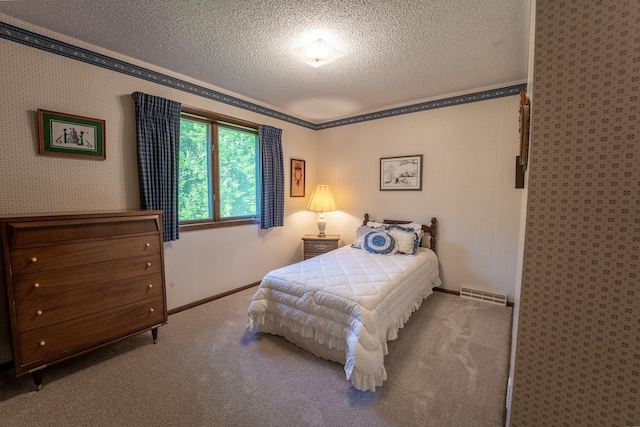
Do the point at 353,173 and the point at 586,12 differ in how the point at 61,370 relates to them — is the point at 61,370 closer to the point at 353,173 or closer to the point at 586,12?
the point at 586,12

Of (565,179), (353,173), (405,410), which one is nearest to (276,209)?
(353,173)

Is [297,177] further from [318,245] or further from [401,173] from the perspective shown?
[401,173]

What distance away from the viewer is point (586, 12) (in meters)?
0.68

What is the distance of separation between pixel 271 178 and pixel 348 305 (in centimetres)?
229

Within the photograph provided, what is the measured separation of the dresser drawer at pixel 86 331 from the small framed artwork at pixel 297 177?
2398mm

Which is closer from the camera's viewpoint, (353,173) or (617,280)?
(617,280)

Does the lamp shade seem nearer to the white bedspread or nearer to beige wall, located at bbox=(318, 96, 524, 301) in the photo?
beige wall, located at bbox=(318, 96, 524, 301)

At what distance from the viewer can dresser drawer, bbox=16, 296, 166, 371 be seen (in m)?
1.68

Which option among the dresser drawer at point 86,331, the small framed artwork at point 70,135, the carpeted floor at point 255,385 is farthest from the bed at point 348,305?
the small framed artwork at point 70,135

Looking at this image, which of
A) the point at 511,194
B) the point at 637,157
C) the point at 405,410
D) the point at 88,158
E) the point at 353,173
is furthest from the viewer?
the point at 353,173

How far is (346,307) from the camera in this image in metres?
1.92

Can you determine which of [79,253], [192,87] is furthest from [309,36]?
[79,253]

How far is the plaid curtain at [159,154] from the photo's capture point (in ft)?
8.08

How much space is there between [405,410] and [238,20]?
280 cm
